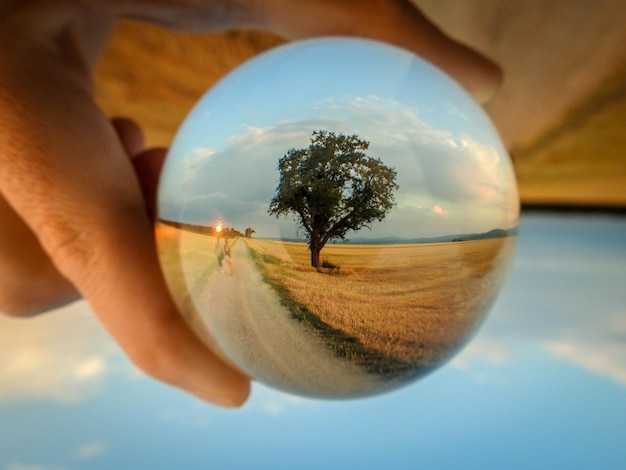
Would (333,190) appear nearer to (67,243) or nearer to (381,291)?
(381,291)

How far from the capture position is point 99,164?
0.56 meters

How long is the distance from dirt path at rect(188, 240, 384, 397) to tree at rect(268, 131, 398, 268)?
2.6 inches

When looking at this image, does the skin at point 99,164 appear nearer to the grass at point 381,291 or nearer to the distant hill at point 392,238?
the distant hill at point 392,238

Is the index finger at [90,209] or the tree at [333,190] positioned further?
the index finger at [90,209]

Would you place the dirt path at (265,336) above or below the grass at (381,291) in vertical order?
below

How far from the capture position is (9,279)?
2.19ft

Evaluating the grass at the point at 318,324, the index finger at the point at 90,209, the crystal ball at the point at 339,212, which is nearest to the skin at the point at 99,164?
the index finger at the point at 90,209

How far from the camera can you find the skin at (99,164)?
531 mm

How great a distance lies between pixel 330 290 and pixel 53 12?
57 cm

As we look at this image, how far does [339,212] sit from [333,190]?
0.02 m

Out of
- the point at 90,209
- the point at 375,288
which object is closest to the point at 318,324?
the point at 375,288

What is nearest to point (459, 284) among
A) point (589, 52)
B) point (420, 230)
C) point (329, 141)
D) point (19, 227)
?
point (420, 230)

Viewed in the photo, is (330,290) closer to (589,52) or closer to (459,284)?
(459,284)

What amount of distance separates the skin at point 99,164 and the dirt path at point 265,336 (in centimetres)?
17
